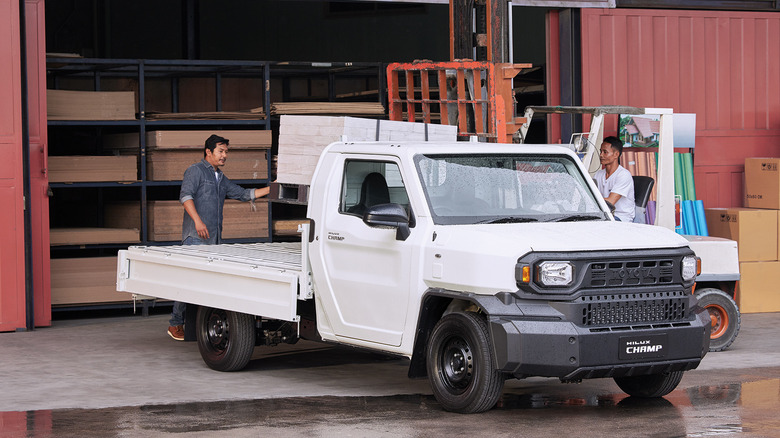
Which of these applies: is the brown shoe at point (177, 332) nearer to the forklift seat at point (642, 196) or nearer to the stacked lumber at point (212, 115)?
the stacked lumber at point (212, 115)

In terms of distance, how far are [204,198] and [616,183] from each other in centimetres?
399

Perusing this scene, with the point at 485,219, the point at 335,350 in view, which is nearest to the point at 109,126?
the point at 335,350

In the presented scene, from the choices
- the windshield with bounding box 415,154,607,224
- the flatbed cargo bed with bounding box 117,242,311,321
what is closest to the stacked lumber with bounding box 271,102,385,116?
the flatbed cargo bed with bounding box 117,242,311,321

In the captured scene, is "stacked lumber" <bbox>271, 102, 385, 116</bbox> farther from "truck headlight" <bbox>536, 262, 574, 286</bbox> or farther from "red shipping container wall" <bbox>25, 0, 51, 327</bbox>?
"truck headlight" <bbox>536, 262, 574, 286</bbox>

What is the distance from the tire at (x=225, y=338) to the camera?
9.86m

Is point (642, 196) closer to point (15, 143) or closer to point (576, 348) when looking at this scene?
point (576, 348)

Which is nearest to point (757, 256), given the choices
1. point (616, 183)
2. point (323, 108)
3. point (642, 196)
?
point (642, 196)

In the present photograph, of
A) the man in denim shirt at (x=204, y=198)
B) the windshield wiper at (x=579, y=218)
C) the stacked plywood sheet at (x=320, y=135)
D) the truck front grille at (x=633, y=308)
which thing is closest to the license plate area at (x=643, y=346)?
the truck front grille at (x=633, y=308)

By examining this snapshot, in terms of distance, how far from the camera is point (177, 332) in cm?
1199

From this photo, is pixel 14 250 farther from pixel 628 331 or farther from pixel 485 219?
pixel 628 331

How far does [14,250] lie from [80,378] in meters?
3.11

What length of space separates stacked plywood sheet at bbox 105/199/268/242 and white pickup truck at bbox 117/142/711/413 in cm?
403

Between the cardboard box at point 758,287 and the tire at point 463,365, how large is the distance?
6.61 m

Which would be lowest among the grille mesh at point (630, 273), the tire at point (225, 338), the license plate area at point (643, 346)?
the tire at point (225, 338)
